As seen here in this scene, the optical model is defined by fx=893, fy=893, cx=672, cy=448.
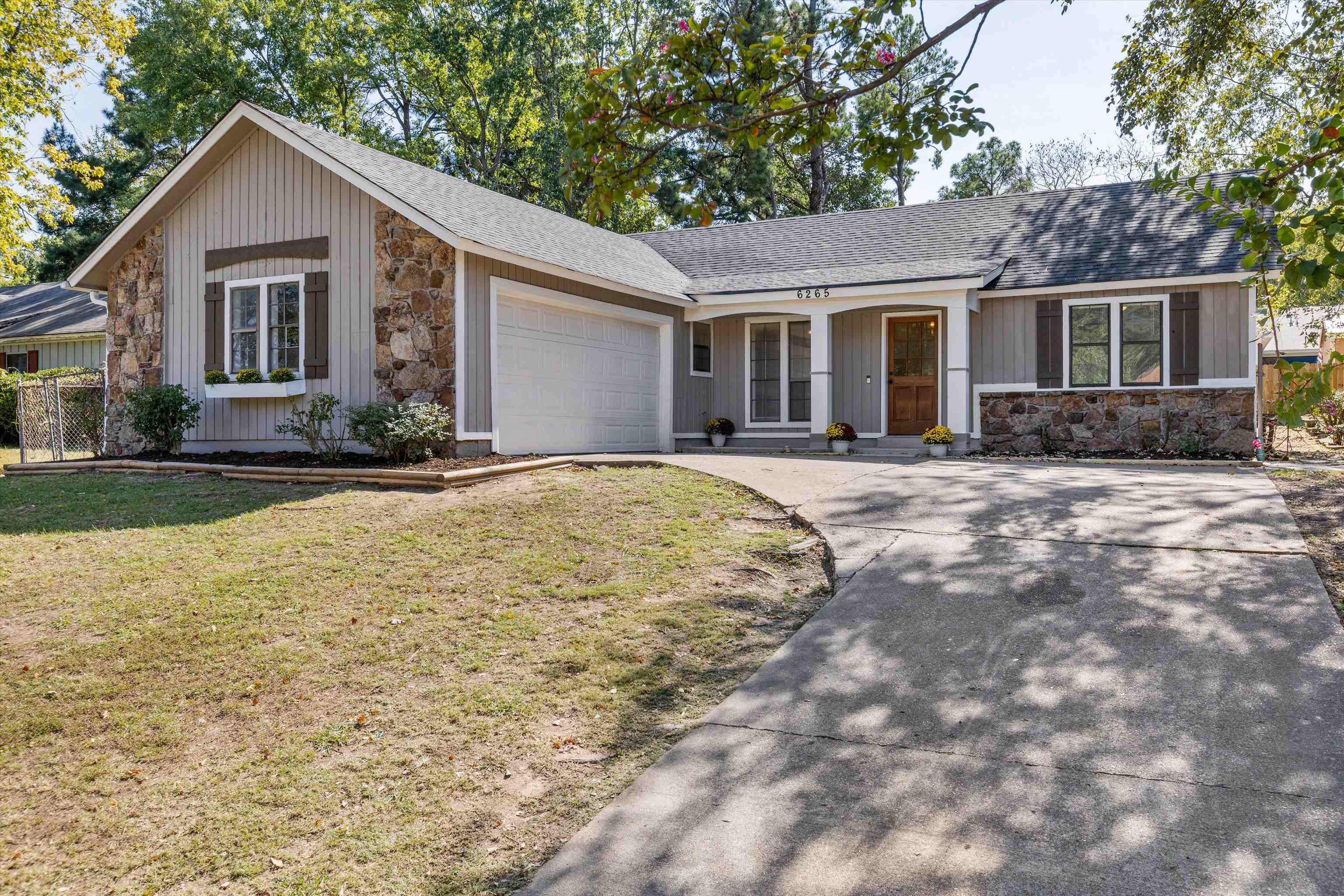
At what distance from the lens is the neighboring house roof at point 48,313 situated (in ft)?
72.3

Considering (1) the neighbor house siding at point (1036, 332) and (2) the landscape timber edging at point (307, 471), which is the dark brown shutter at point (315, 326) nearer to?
(2) the landscape timber edging at point (307, 471)

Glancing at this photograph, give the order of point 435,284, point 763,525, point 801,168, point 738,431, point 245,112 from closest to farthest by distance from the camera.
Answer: point 763,525 < point 435,284 < point 245,112 < point 738,431 < point 801,168

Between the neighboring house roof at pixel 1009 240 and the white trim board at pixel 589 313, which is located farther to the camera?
the neighboring house roof at pixel 1009 240

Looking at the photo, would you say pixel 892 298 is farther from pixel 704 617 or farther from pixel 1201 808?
pixel 1201 808

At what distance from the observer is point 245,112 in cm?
1131

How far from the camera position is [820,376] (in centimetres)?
1396

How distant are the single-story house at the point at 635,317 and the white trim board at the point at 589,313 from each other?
4 cm

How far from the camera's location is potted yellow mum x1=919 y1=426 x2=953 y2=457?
1300 centimetres

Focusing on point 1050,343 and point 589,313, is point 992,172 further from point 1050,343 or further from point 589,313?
point 589,313

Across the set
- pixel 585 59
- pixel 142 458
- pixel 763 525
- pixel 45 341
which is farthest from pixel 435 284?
pixel 585 59

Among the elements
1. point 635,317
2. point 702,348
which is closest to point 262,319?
point 635,317

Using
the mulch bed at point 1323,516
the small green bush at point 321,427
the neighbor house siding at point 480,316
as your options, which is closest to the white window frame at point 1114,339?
the mulch bed at point 1323,516

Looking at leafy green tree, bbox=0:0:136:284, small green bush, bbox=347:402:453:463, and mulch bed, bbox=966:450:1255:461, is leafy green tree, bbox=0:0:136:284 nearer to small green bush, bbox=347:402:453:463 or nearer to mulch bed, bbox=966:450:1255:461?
small green bush, bbox=347:402:453:463

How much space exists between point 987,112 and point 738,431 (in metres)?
10.4
